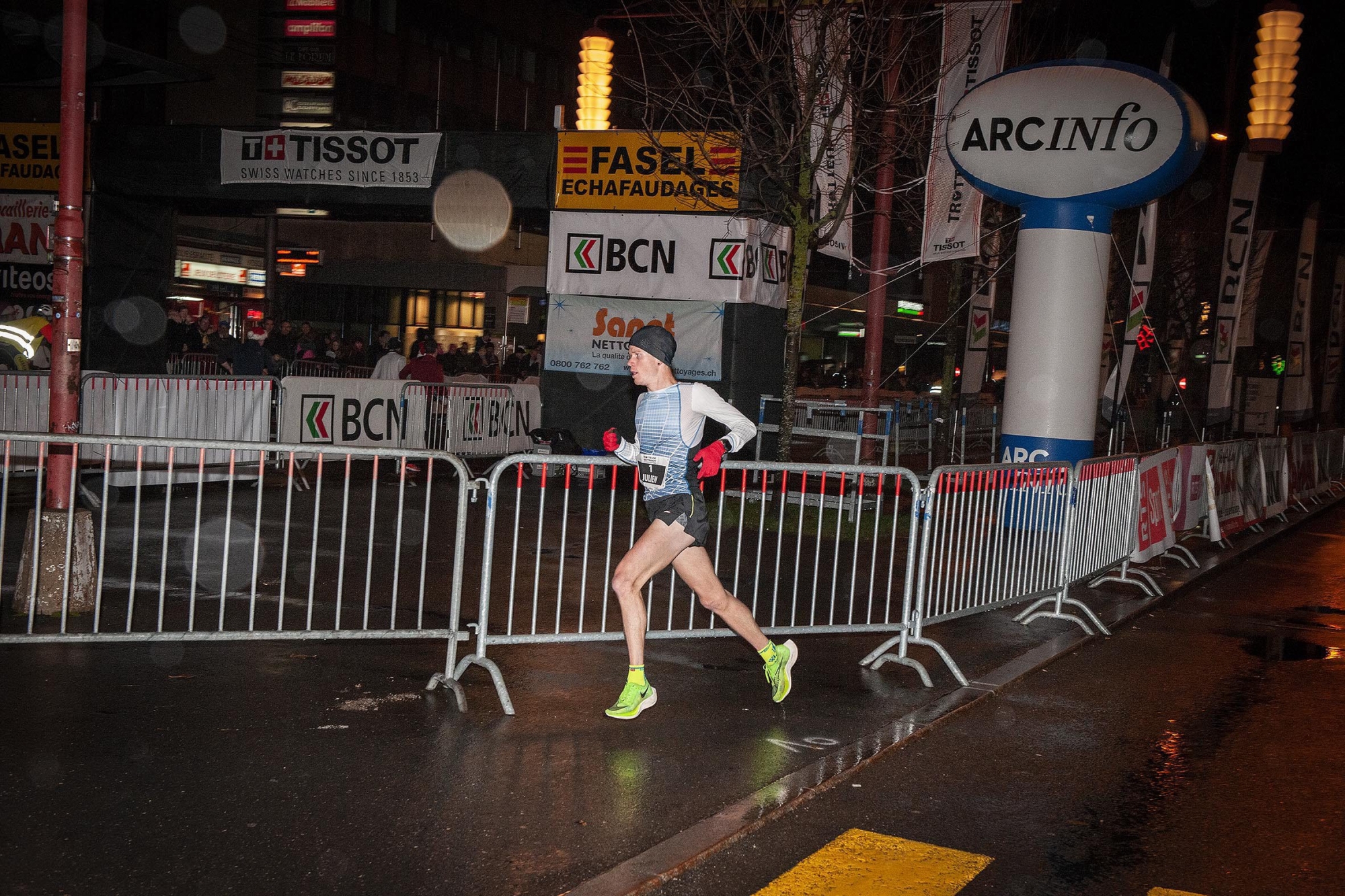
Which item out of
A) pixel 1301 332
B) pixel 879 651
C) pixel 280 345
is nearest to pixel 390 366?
pixel 280 345

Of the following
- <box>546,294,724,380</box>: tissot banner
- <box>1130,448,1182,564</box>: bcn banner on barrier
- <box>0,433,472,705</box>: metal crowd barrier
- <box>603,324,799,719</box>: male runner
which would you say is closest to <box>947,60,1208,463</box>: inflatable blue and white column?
<box>1130,448,1182,564</box>: bcn banner on barrier

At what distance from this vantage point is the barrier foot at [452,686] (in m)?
6.36

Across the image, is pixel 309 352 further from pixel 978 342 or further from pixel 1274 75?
pixel 1274 75

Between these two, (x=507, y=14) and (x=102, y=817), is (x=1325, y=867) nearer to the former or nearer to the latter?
(x=102, y=817)

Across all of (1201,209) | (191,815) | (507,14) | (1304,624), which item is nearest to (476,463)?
(1304,624)

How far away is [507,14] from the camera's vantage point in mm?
51094

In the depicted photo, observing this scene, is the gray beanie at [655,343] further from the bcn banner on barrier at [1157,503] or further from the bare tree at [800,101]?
the bare tree at [800,101]

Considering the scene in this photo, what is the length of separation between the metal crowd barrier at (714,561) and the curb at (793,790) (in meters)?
0.80

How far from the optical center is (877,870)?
15.4 ft

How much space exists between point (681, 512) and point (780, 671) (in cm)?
113

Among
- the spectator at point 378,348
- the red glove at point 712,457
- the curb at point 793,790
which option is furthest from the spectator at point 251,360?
the red glove at point 712,457

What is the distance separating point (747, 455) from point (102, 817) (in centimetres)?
1323

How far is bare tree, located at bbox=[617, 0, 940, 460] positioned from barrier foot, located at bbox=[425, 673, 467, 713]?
885 centimetres

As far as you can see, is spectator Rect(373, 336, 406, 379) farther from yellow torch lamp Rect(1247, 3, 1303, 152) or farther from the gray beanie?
the gray beanie
